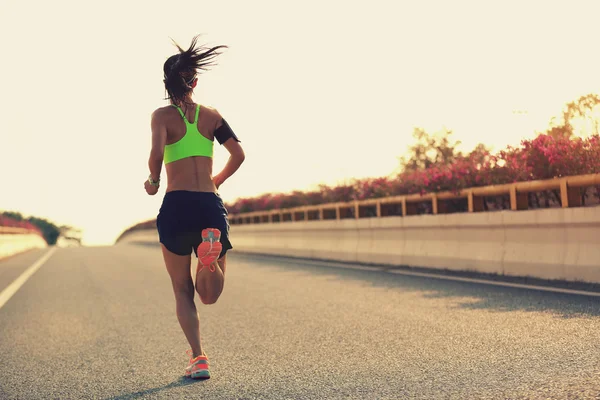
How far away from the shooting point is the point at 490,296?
31.0ft

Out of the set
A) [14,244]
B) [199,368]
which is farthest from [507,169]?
[14,244]

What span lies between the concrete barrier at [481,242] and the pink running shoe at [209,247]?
606 centimetres

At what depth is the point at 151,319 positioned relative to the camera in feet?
29.1

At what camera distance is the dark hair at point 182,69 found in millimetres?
5281

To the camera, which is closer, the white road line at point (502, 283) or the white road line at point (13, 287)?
the white road line at point (502, 283)

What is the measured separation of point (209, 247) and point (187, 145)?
2.44 ft

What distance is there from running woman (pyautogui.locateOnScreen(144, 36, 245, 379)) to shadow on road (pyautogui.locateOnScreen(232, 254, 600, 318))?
3926mm

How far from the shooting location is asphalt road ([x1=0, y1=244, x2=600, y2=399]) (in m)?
4.98

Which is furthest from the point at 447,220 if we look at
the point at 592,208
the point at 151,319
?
the point at 151,319

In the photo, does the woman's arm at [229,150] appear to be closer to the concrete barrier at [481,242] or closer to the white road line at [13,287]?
the concrete barrier at [481,242]

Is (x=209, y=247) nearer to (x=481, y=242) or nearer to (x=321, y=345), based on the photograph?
(x=321, y=345)

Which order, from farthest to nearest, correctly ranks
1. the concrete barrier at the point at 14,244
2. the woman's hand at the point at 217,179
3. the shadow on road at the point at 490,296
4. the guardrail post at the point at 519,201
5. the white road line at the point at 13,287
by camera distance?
the concrete barrier at the point at 14,244 → the white road line at the point at 13,287 → the guardrail post at the point at 519,201 → the shadow on road at the point at 490,296 → the woman's hand at the point at 217,179

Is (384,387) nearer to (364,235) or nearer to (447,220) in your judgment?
(447,220)

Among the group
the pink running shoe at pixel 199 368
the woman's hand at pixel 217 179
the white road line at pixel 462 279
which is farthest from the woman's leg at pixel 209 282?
the white road line at pixel 462 279
